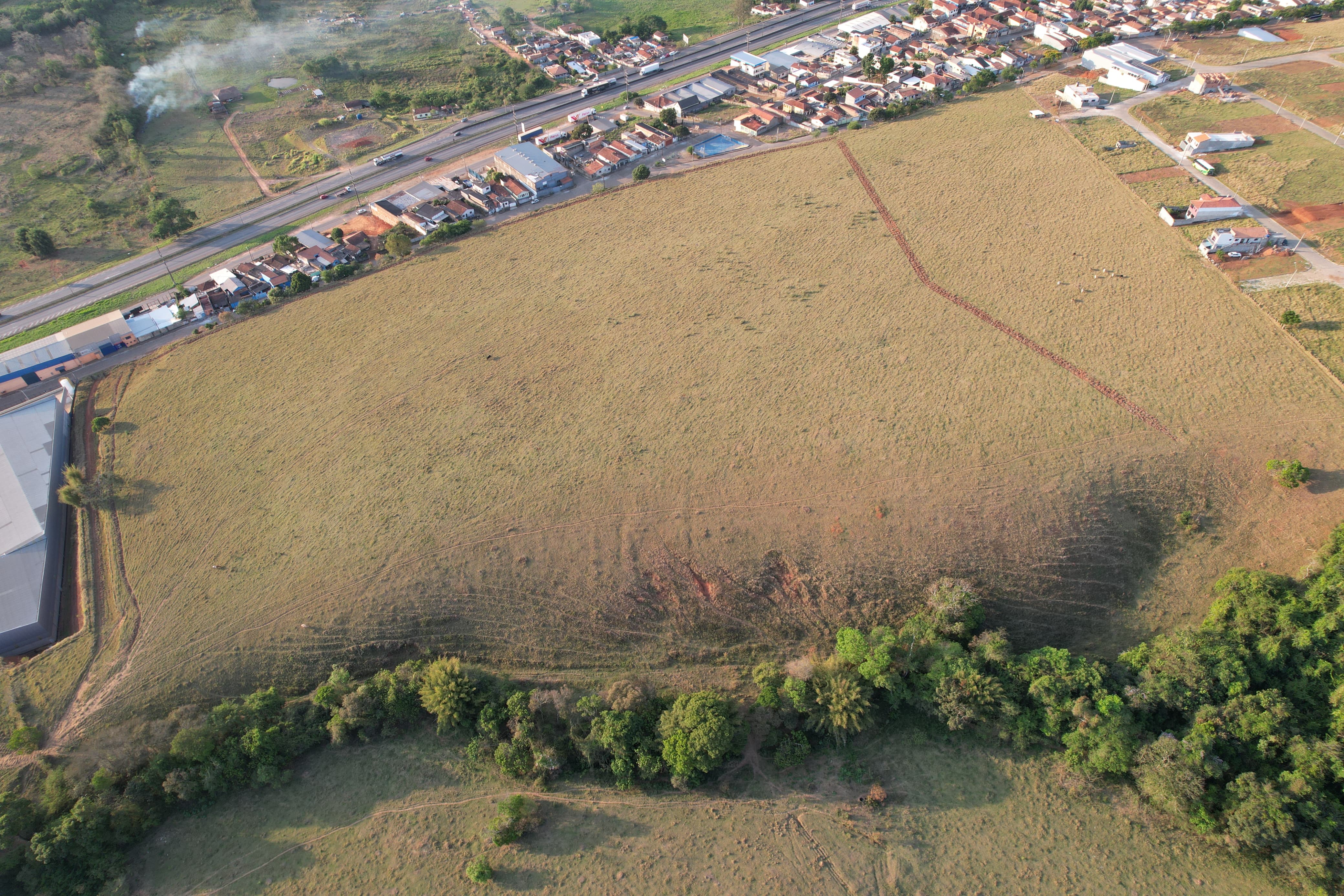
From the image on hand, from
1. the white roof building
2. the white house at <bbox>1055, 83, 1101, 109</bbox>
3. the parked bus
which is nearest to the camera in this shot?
the white house at <bbox>1055, 83, 1101, 109</bbox>

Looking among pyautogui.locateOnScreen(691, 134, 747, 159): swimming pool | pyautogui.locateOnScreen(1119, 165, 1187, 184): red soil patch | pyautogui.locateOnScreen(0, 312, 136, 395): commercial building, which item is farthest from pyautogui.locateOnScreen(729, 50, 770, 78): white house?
pyautogui.locateOnScreen(0, 312, 136, 395): commercial building

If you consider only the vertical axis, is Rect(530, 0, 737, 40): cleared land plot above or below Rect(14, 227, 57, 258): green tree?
above

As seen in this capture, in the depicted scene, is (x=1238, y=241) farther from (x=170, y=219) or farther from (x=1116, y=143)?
(x=170, y=219)

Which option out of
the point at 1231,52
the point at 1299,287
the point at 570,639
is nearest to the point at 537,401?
the point at 570,639

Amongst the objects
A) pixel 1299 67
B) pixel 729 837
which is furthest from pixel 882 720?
pixel 1299 67

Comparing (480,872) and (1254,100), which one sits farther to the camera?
(1254,100)

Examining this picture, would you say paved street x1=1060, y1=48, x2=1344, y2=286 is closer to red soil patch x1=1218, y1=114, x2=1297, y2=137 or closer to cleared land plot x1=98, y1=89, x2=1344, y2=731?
red soil patch x1=1218, y1=114, x2=1297, y2=137
